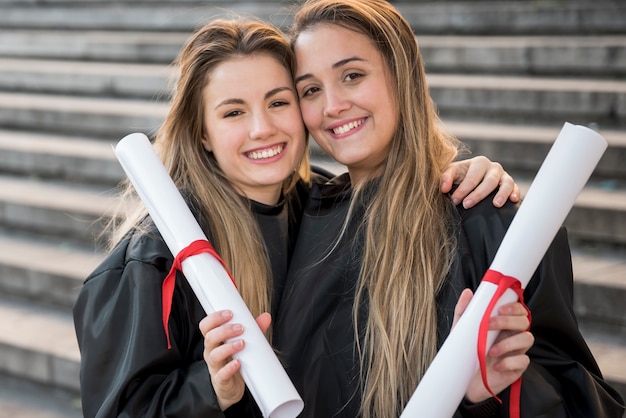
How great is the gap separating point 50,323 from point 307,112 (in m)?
2.47

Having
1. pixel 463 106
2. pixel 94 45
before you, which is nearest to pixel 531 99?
pixel 463 106

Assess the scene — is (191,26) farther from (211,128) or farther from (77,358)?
(211,128)

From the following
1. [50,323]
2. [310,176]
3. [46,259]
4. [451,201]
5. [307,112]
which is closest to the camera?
[451,201]

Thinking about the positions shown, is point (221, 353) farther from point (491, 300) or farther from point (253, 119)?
point (253, 119)

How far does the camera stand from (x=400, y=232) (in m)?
2.47

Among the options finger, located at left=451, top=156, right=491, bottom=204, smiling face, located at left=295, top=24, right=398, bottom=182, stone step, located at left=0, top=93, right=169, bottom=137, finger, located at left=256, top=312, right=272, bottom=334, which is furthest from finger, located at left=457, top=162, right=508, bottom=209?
stone step, located at left=0, top=93, right=169, bottom=137

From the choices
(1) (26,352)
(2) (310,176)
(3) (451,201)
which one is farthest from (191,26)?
(3) (451,201)

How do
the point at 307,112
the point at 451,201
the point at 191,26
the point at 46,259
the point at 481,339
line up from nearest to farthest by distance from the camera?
the point at 481,339 < the point at 451,201 < the point at 307,112 < the point at 46,259 < the point at 191,26

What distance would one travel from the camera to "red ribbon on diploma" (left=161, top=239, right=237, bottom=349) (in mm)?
2158

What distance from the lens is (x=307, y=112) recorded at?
8.84 feet

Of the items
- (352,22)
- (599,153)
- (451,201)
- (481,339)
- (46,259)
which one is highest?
(352,22)

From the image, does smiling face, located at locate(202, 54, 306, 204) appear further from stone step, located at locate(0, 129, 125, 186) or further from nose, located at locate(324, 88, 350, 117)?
stone step, located at locate(0, 129, 125, 186)

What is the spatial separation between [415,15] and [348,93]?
12.8 feet

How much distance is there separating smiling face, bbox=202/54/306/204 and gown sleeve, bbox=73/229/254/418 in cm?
38
